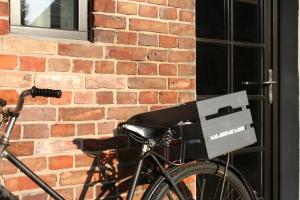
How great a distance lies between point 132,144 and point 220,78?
110 cm

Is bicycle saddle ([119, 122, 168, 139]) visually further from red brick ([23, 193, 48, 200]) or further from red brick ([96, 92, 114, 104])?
red brick ([23, 193, 48, 200])

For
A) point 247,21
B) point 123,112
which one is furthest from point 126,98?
point 247,21

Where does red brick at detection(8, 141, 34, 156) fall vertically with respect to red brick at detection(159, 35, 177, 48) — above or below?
below

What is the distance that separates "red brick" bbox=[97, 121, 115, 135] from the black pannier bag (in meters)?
0.18

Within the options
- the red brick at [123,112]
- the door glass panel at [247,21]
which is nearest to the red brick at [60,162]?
the red brick at [123,112]

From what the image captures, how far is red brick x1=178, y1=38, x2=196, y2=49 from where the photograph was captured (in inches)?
122

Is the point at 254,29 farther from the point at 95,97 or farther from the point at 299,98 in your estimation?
the point at 95,97

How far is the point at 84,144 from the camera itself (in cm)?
271

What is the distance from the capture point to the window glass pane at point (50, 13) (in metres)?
2.61

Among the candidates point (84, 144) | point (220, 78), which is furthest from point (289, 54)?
point (84, 144)

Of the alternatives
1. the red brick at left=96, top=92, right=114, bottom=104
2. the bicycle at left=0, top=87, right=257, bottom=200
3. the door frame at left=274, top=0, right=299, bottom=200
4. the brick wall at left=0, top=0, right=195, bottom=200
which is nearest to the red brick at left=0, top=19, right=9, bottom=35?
the brick wall at left=0, top=0, right=195, bottom=200

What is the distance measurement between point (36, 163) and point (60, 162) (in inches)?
5.4

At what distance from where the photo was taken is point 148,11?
9.66 feet

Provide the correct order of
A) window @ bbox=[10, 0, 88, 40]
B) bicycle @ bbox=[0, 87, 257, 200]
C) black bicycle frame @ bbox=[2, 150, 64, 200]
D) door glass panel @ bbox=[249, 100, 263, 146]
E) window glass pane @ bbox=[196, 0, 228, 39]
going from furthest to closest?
1. door glass panel @ bbox=[249, 100, 263, 146]
2. window glass pane @ bbox=[196, 0, 228, 39]
3. window @ bbox=[10, 0, 88, 40]
4. bicycle @ bbox=[0, 87, 257, 200]
5. black bicycle frame @ bbox=[2, 150, 64, 200]
